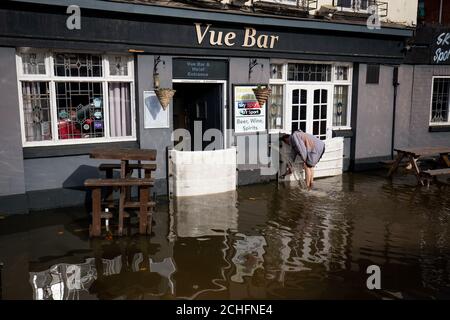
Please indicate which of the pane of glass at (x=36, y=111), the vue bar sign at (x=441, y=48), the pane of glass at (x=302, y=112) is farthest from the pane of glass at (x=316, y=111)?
the pane of glass at (x=36, y=111)

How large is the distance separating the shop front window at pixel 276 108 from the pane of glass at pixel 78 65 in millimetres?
4311

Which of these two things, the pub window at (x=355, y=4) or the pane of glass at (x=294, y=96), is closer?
the pane of glass at (x=294, y=96)

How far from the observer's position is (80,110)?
850cm

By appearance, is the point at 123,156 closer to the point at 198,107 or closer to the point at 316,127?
the point at 198,107

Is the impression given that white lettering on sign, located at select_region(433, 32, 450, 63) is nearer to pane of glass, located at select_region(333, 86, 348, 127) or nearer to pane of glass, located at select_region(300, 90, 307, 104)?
pane of glass, located at select_region(333, 86, 348, 127)

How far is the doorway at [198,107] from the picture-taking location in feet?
32.9

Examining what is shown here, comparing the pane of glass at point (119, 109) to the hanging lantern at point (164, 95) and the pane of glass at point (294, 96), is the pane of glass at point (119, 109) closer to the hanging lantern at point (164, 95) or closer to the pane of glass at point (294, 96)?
the hanging lantern at point (164, 95)

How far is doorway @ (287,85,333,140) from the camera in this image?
11.0 meters

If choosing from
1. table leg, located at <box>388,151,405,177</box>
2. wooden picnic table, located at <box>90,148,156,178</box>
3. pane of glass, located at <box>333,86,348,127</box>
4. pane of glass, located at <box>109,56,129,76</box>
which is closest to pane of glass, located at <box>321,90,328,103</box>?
pane of glass, located at <box>333,86,348,127</box>

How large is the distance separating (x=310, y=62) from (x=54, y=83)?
626 centimetres

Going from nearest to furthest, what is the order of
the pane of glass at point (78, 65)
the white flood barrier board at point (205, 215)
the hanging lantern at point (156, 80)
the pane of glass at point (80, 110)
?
the white flood barrier board at point (205, 215)
the pane of glass at point (78, 65)
the pane of glass at point (80, 110)
the hanging lantern at point (156, 80)

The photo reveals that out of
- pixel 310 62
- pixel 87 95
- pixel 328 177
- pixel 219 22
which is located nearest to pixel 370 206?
pixel 328 177

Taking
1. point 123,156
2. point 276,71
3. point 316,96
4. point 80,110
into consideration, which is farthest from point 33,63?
point 316,96

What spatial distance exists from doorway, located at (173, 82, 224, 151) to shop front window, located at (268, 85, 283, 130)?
58.9 inches
